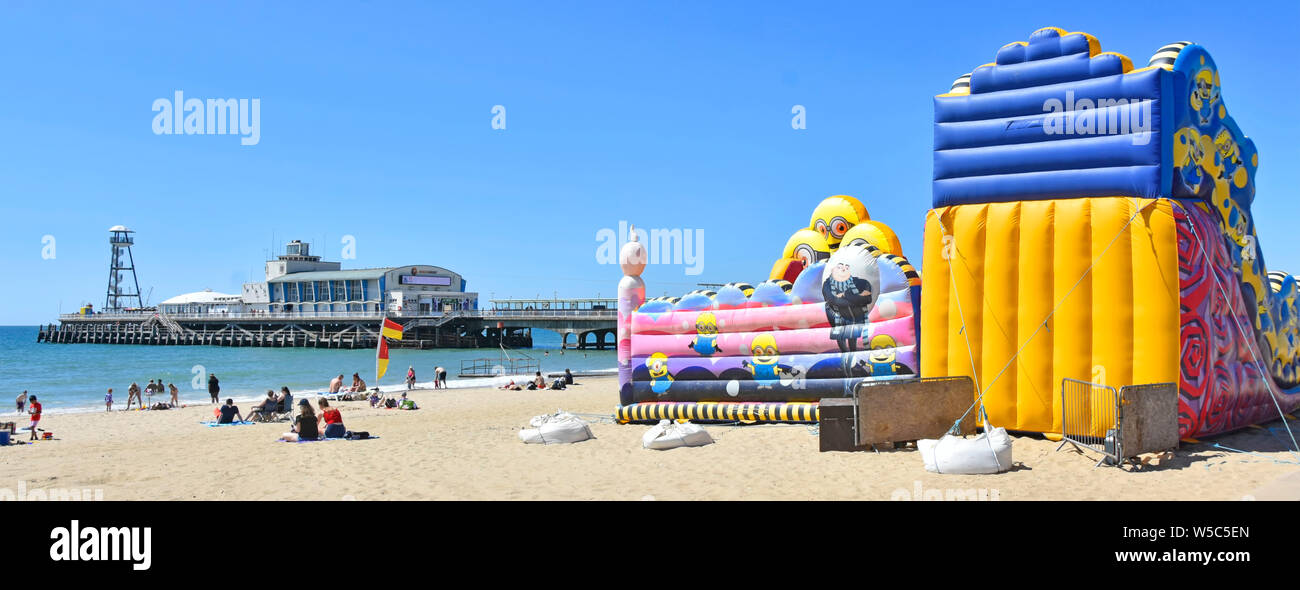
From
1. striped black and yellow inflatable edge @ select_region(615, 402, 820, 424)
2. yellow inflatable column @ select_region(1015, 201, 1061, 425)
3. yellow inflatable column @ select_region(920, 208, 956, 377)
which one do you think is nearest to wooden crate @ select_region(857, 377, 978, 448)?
yellow inflatable column @ select_region(920, 208, 956, 377)

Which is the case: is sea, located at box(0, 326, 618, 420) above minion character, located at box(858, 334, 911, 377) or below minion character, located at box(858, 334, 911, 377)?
below

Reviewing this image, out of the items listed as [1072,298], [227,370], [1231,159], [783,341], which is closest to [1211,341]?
[1072,298]

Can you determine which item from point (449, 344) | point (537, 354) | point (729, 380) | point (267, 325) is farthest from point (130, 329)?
point (729, 380)

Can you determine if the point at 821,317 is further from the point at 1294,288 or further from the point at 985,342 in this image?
the point at 1294,288

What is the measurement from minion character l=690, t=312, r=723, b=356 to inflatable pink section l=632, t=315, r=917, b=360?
0.04m

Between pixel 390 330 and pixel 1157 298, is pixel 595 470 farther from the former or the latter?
pixel 390 330

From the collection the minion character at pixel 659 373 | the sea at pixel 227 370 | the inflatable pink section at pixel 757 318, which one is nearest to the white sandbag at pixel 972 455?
the inflatable pink section at pixel 757 318

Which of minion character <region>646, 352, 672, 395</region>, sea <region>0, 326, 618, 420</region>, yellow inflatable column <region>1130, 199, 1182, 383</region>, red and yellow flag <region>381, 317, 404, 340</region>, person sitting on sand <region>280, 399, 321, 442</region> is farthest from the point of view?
sea <region>0, 326, 618, 420</region>

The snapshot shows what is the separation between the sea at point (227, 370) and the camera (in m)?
30.4

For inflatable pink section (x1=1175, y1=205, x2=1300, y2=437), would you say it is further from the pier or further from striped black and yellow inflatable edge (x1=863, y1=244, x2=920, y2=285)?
the pier

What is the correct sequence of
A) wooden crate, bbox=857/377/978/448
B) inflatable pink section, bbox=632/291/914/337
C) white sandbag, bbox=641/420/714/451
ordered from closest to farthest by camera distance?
wooden crate, bbox=857/377/978/448 → white sandbag, bbox=641/420/714/451 → inflatable pink section, bbox=632/291/914/337

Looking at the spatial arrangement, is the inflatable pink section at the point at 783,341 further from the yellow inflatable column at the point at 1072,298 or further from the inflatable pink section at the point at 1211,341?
the inflatable pink section at the point at 1211,341

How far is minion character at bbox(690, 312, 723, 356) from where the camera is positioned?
1378cm

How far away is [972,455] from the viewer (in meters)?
8.80
